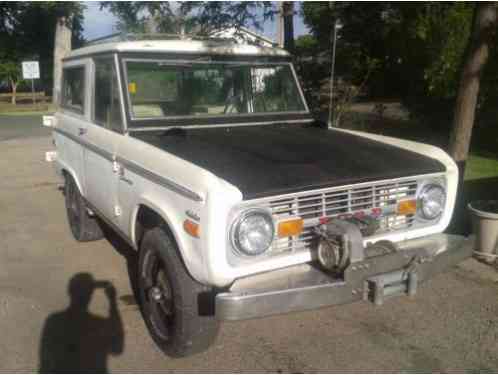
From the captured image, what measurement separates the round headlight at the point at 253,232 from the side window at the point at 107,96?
1.66 metres

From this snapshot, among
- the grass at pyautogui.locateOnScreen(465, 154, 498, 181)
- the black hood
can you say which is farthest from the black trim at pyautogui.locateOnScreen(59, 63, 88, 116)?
the grass at pyautogui.locateOnScreen(465, 154, 498, 181)

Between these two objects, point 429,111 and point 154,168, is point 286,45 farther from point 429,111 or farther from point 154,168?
point 154,168

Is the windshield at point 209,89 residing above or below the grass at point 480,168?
above

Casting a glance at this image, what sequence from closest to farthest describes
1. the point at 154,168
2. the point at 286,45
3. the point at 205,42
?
1. the point at 154,168
2. the point at 205,42
3. the point at 286,45

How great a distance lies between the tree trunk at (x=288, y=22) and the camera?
868 centimetres

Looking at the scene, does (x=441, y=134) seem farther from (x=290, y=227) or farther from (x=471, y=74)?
(x=290, y=227)

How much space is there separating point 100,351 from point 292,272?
1488 millimetres

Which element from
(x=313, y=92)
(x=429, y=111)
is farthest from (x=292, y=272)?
(x=429, y=111)

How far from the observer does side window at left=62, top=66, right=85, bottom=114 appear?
16.1 feet

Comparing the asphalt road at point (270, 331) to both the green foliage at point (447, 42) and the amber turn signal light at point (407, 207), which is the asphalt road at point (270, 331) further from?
the green foliage at point (447, 42)

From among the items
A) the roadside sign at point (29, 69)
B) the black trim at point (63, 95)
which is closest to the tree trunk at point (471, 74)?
the black trim at point (63, 95)

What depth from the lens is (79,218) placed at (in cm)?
544

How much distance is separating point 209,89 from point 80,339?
89.7 inches

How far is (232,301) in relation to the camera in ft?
8.84
